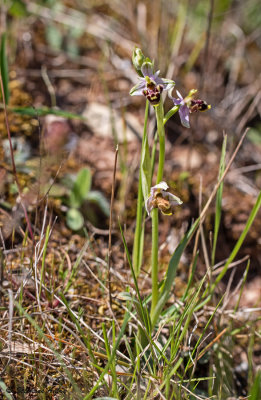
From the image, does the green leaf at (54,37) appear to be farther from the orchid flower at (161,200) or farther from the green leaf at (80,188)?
the orchid flower at (161,200)

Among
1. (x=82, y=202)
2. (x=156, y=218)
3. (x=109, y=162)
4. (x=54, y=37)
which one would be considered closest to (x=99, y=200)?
(x=82, y=202)

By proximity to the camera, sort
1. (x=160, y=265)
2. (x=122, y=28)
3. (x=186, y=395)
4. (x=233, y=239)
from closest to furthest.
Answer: (x=186, y=395)
(x=160, y=265)
(x=233, y=239)
(x=122, y=28)

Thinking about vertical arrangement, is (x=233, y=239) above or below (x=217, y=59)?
below

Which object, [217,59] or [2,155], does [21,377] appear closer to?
[2,155]

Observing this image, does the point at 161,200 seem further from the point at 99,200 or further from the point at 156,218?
the point at 99,200

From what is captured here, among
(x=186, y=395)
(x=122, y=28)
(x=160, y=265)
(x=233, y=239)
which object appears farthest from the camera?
(x=122, y=28)

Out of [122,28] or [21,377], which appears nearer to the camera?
[21,377]

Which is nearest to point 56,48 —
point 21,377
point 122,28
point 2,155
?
point 122,28
